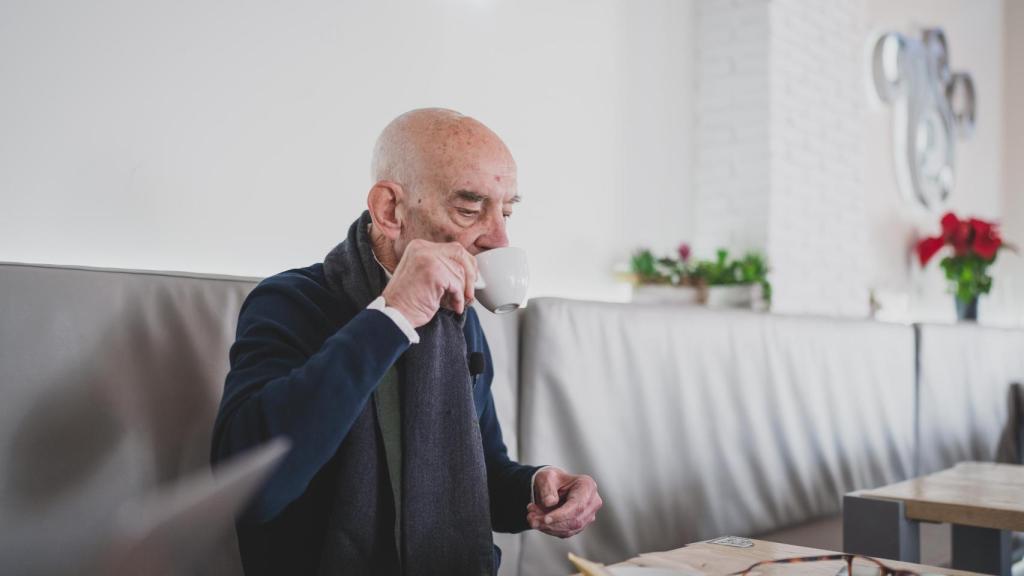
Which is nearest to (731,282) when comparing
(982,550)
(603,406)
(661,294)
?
(661,294)

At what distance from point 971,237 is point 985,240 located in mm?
69

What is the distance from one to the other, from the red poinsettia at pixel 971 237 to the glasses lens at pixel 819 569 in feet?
12.4

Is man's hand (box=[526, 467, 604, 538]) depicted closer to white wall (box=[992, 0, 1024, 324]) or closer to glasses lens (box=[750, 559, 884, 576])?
glasses lens (box=[750, 559, 884, 576])

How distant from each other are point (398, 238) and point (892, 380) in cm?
230

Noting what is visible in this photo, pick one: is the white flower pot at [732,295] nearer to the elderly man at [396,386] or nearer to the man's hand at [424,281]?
the elderly man at [396,386]

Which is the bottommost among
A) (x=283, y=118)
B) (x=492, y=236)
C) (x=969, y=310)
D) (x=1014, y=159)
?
(x=969, y=310)

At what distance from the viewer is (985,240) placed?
419cm

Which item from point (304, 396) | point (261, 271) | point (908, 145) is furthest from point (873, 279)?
point (304, 396)

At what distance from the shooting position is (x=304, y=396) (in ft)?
3.05

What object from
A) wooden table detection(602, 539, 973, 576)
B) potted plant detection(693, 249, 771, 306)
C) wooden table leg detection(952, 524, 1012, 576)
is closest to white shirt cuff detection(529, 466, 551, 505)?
wooden table detection(602, 539, 973, 576)

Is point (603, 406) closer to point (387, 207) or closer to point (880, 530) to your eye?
point (880, 530)

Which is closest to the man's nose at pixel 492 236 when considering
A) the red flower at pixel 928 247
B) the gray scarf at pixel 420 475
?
the gray scarf at pixel 420 475

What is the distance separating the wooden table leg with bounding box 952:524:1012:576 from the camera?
1708 mm

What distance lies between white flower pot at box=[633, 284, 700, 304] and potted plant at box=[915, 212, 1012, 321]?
1987 mm
